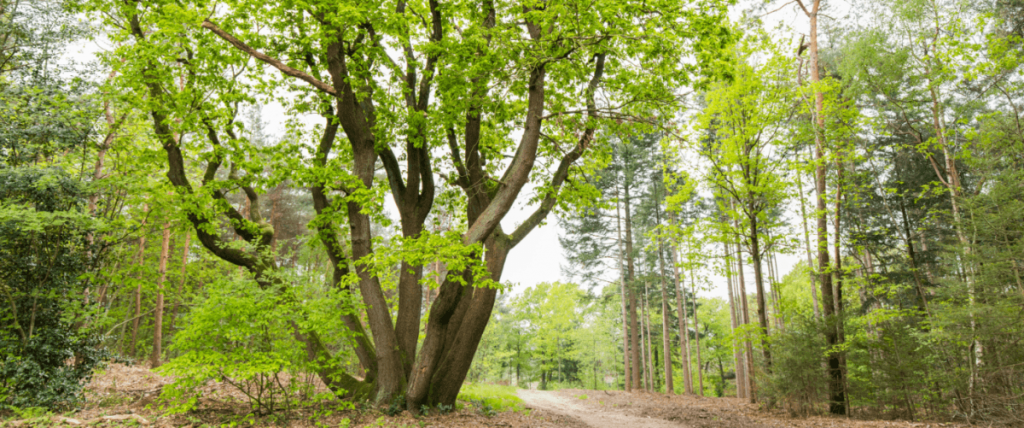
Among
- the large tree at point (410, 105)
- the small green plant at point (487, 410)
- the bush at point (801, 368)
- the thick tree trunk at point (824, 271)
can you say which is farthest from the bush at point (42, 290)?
the thick tree trunk at point (824, 271)

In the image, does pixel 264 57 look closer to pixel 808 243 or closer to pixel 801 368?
pixel 801 368

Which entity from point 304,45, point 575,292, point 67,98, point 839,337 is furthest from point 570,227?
point 67,98

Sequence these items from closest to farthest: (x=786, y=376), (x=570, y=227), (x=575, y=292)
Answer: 1. (x=786, y=376)
2. (x=570, y=227)
3. (x=575, y=292)

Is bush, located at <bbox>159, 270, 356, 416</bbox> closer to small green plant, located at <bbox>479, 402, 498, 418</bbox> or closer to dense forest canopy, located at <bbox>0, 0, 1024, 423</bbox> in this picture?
dense forest canopy, located at <bbox>0, 0, 1024, 423</bbox>

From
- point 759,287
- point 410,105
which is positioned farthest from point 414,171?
point 759,287

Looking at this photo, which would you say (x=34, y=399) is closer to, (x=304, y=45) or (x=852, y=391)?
(x=304, y=45)

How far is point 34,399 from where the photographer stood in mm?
6148

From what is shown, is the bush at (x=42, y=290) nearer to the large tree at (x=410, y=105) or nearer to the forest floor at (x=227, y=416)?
the forest floor at (x=227, y=416)

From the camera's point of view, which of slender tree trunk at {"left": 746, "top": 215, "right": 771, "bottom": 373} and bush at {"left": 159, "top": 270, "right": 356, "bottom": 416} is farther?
slender tree trunk at {"left": 746, "top": 215, "right": 771, "bottom": 373}

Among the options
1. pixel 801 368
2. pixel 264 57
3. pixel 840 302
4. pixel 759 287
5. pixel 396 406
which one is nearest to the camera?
pixel 264 57

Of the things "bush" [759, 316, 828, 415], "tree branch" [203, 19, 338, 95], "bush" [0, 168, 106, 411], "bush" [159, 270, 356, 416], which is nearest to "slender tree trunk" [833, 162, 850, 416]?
"bush" [759, 316, 828, 415]

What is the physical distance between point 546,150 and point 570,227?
14.1 meters

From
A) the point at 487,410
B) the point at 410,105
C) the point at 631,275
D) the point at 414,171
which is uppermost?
the point at 410,105

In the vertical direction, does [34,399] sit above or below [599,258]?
below
